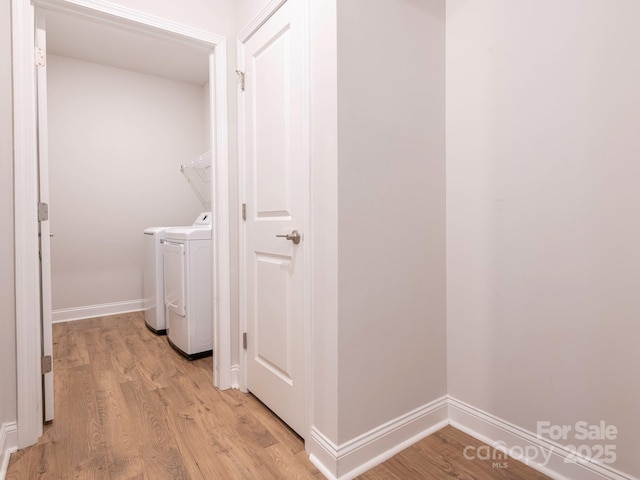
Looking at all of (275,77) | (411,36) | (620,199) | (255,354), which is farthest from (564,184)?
(255,354)

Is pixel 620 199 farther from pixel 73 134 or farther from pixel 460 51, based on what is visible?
pixel 73 134

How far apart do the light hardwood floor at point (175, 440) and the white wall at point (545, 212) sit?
346mm

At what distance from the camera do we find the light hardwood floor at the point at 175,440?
4.23 feet

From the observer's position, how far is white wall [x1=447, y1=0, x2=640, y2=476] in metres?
1.09

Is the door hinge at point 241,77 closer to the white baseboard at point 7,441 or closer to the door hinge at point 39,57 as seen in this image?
the door hinge at point 39,57

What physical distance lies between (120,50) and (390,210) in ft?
10.6

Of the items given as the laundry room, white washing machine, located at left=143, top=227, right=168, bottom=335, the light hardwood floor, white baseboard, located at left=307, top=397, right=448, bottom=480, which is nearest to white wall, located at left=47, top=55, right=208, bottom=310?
the laundry room

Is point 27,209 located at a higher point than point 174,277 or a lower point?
higher

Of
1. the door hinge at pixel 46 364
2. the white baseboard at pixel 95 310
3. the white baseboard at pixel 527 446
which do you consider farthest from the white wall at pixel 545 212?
the white baseboard at pixel 95 310

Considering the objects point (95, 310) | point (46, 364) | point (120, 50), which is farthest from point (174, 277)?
point (120, 50)

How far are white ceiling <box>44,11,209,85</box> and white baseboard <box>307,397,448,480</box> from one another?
8.99 ft

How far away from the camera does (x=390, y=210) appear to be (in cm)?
140

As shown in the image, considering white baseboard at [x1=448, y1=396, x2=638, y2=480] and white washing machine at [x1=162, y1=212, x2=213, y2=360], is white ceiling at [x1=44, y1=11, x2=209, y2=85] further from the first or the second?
white baseboard at [x1=448, y1=396, x2=638, y2=480]

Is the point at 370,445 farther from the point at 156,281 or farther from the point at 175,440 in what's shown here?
the point at 156,281
